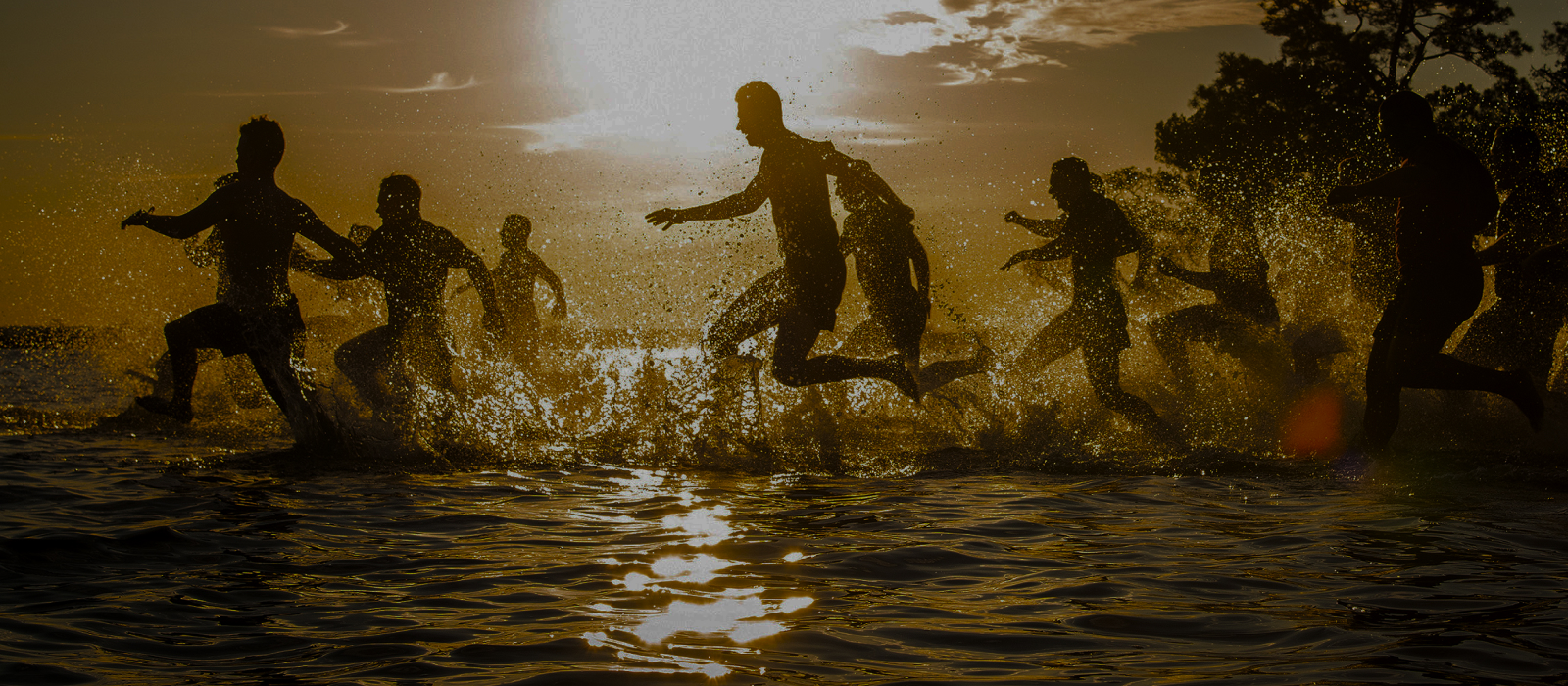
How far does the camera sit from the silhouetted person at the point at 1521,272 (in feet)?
22.4

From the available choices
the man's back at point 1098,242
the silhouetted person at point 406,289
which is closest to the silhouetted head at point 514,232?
the silhouetted person at point 406,289

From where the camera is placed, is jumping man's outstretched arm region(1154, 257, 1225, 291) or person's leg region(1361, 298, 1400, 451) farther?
jumping man's outstretched arm region(1154, 257, 1225, 291)

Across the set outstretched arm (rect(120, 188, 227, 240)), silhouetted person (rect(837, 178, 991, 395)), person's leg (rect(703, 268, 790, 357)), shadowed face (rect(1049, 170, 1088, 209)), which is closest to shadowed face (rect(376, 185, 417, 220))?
outstretched arm (rect(120, 188, 227, 240))

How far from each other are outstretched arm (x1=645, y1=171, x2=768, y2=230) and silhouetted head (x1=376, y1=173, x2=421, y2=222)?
2.46 m

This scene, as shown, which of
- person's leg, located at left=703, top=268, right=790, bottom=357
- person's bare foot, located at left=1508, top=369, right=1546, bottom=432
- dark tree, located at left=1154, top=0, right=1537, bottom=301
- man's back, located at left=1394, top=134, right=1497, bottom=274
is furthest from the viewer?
dark tree, located at left=1154, top=0, right=1537, bottom=301

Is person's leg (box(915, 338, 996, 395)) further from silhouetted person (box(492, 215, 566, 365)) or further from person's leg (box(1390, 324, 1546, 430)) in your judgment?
silhouetted person (box(492, 215, 566, 365))

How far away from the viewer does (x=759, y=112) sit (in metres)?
6.72

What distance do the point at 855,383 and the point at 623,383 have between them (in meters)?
1.83

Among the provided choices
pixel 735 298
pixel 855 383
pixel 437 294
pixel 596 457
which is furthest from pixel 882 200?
pixel 437 294

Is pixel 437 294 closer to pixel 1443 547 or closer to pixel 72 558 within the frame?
pixel 72 558

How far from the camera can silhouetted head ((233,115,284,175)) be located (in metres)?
6.81

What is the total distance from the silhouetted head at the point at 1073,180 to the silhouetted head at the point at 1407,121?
2.17 metres

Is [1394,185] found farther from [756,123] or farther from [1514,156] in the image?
[756,123]

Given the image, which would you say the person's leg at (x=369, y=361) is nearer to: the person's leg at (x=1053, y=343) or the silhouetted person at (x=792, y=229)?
the silhouetted person at (x=792, y=229)
